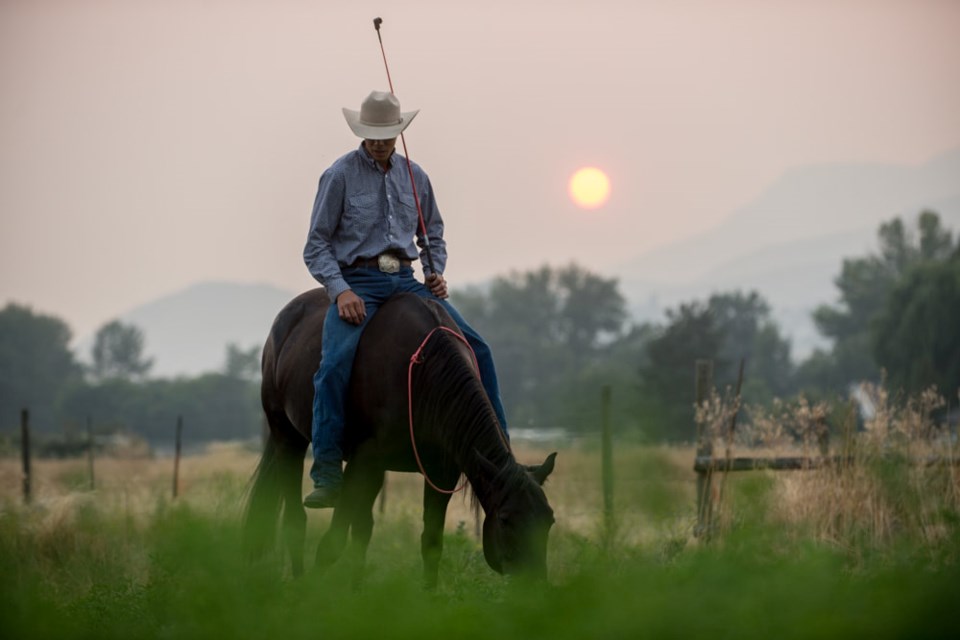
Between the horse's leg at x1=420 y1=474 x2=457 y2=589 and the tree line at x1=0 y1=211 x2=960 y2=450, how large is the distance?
147ft

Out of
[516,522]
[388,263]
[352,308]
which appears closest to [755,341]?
[388,263]

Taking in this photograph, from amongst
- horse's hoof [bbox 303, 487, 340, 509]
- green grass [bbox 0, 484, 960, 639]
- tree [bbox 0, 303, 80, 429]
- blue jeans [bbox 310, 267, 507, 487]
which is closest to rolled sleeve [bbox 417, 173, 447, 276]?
blue jeans [bbox 310, 267, 507, 487]

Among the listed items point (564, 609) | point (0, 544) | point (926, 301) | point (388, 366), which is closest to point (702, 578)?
point (564, 609)

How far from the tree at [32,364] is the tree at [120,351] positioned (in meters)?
23.6

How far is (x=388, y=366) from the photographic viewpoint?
6535 millimetres

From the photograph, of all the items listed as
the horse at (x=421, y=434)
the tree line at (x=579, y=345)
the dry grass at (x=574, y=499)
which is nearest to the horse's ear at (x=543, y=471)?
the horse at (x=421, y=434)

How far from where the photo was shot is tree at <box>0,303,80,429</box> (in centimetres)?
9238

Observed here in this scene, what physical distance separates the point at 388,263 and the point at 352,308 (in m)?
0.49

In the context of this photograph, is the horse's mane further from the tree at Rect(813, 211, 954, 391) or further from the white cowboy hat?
the tree at Rect(813, 211, 954, 391)

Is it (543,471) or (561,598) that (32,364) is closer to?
(543,471)

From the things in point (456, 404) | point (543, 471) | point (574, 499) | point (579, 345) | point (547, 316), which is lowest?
point (574, 499)

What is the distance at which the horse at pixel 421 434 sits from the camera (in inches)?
223

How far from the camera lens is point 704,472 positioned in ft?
33.0

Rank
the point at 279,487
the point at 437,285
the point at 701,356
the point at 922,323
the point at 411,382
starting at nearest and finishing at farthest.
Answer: the point at 411,382
the point at 437,285
the point at 279,487
the point at 701,356
the point at 922,323
